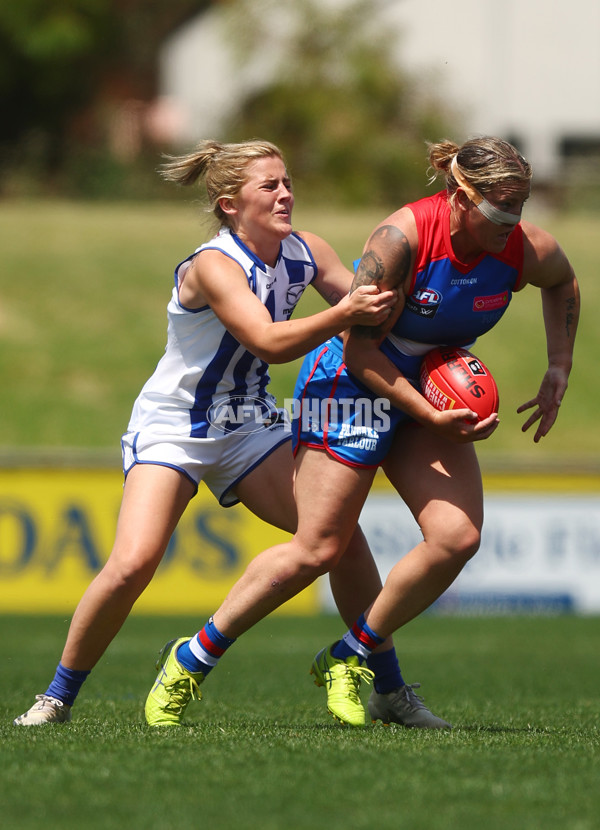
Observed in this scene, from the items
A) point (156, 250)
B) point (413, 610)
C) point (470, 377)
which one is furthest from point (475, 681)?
point (156, 250)

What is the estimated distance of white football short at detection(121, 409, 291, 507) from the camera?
4426 mm

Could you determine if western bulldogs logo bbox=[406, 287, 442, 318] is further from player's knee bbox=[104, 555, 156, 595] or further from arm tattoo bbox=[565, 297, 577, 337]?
player's knee bbox=[104, 555, 156, 595]

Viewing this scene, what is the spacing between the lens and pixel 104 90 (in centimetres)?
3008

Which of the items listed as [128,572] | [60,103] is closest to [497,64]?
[60,103]

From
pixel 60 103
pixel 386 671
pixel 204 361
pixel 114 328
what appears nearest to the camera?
pixel 204 361

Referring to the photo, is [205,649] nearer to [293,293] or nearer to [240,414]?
[240,414]

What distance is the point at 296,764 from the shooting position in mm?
3477

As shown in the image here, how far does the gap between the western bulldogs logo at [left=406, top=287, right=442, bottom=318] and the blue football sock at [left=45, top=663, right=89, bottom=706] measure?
5.70ft

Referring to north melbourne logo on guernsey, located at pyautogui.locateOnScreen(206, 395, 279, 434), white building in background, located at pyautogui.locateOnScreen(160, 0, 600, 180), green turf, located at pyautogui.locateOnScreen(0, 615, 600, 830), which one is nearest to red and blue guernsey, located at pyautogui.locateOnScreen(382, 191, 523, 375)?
north melbourne logo on guernsey, located at pyautogui.locateOnScreen(206, 395, 279, 434)

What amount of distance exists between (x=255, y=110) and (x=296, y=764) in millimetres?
A: 25400

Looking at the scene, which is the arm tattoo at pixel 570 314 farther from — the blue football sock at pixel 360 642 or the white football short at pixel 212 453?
the blue football sock at pixel 360 642

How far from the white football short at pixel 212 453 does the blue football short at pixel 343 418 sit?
0.21 metres

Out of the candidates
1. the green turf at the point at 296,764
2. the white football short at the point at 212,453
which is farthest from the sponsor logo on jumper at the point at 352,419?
the green turf at the point at 296,764

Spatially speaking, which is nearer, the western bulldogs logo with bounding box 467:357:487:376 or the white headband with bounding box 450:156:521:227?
the white headband with bounding box 450:156:521:227
